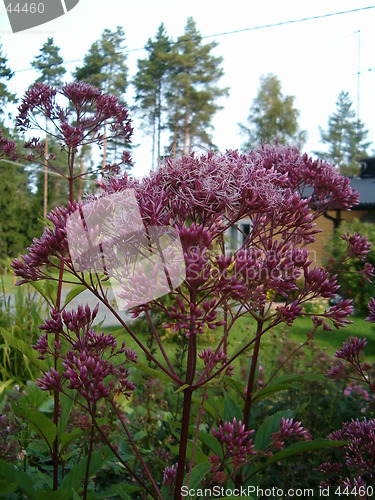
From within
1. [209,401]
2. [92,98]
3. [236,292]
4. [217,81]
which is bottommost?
[209,401]

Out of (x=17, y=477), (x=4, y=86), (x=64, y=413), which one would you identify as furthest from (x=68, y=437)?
(x=4, y=86)

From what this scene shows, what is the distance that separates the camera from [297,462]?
2.36 metres

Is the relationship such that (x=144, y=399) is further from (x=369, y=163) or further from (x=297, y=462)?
(x=369, y=163)

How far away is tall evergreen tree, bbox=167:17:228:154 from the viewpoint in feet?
76.2

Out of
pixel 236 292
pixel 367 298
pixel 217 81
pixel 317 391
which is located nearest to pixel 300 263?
pixel 236 292

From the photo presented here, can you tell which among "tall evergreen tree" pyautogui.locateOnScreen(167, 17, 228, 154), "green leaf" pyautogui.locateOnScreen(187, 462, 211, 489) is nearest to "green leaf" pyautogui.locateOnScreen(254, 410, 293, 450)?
"green leaf" pyautogui.locateOnScreen(187, 462, 211, 489)

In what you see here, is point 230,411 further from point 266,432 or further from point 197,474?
point 197,474

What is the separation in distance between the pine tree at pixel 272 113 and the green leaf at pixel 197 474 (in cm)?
2664

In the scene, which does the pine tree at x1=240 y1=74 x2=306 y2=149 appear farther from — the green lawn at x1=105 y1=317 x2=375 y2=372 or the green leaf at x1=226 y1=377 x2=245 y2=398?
the green leaf at x1=226 y1=377 x2=245 y2=398

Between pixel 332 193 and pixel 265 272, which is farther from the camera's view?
pixel 332 193

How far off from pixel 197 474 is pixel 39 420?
1.76 feet

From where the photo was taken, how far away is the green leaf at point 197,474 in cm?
131

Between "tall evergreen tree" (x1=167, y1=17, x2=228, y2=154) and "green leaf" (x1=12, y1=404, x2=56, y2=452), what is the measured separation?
21.8m

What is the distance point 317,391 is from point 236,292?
1.88 m
